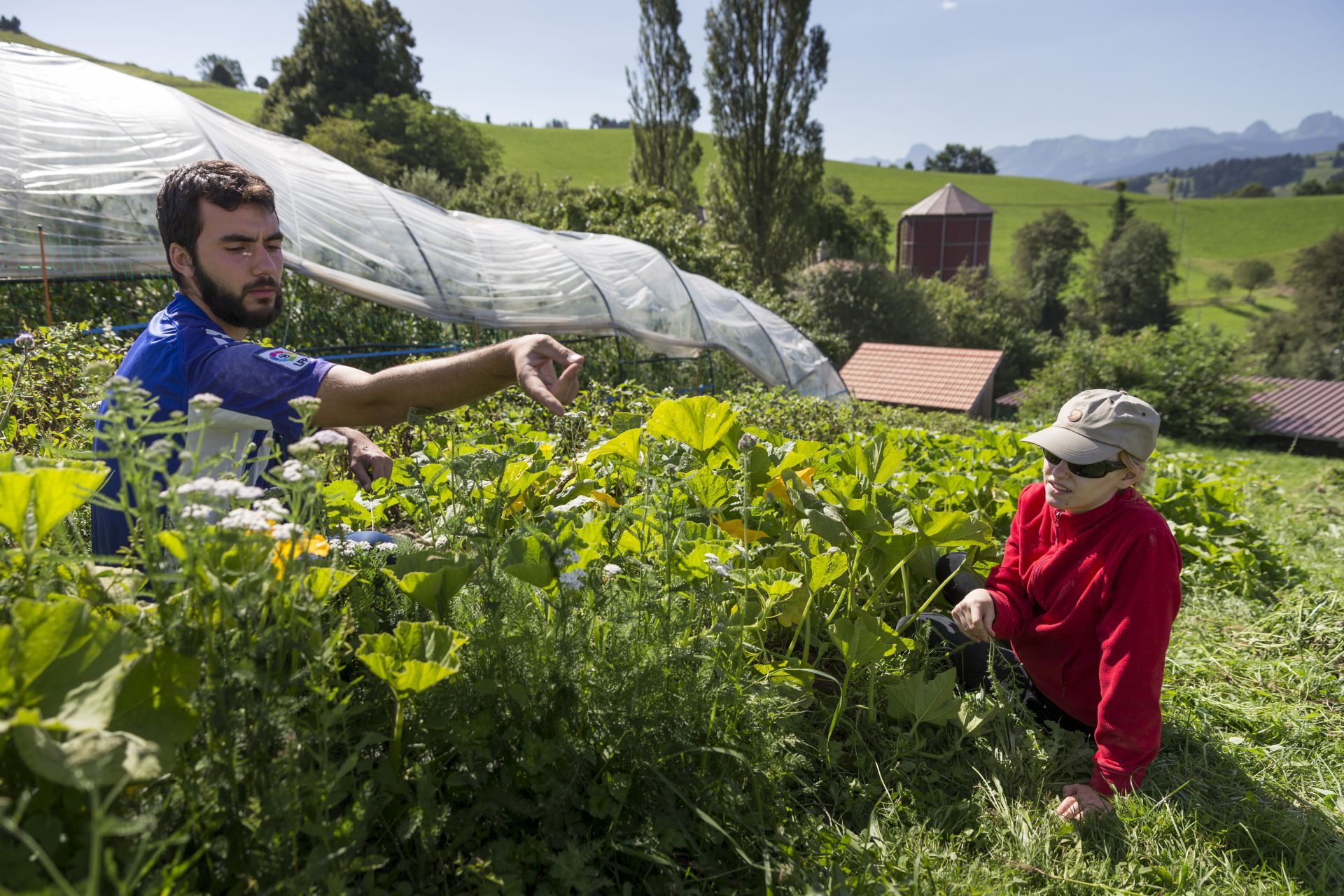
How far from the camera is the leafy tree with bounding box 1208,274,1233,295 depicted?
6203cm

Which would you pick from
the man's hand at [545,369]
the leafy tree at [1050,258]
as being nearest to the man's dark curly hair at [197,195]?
the man's hand at [545,369]

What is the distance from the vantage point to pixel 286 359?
1869 millimetres

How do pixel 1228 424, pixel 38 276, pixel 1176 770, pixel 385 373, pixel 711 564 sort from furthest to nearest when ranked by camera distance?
1. pixel 1228 424
2. pixel 38 276
3. pixel 1176 770
4. pixel 385 373
5. pixel 711 564

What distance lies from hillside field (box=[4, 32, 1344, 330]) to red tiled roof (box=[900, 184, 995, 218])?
411 inches

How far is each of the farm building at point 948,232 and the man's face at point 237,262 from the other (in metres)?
51.0

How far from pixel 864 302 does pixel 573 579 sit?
30.1 m

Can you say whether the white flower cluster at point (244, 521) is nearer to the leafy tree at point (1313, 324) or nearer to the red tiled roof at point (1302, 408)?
the red tiled roof at point (1302, 408)

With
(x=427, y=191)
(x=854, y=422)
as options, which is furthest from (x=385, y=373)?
(x=427, y=191)

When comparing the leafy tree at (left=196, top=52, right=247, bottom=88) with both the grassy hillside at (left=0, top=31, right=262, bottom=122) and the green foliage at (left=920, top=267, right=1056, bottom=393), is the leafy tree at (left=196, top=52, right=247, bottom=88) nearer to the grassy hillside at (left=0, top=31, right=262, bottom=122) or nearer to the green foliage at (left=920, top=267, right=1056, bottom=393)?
the grassy hillside at (left=0, top=31, right=262, bottom=122)

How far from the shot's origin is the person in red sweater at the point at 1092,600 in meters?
1.78

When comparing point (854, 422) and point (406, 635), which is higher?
point (406, 635)

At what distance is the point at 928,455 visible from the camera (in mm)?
4156

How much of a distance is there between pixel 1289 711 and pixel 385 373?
2992 millimetres

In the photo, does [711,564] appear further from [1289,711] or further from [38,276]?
[38,276]
